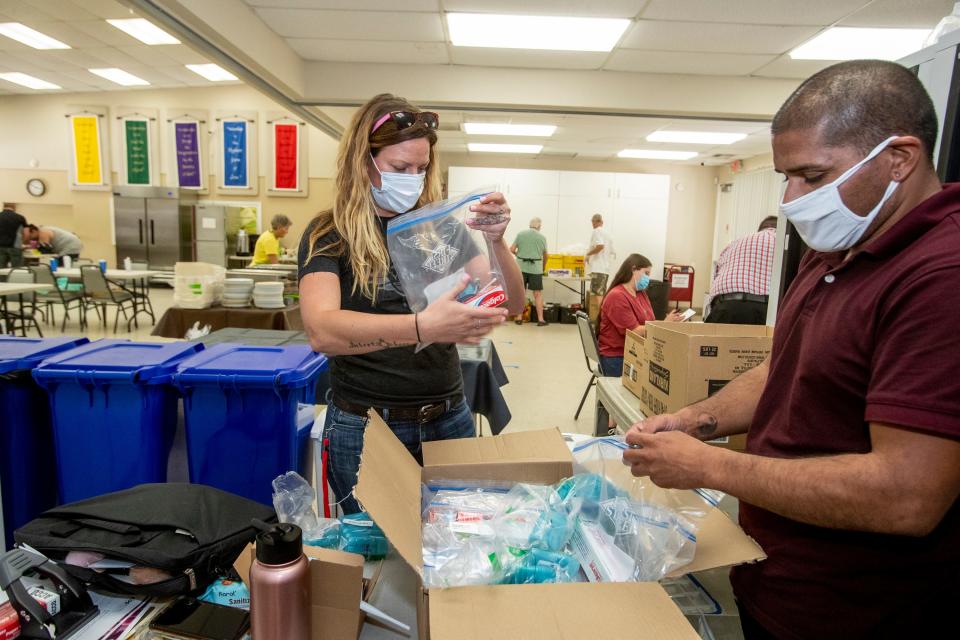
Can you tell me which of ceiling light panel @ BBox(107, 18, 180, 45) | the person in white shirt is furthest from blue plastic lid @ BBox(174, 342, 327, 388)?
the person in white shirt

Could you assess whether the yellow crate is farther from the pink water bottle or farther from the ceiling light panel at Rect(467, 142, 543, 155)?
the pink water bottle

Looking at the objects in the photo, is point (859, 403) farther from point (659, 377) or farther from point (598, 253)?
point (598, 253)

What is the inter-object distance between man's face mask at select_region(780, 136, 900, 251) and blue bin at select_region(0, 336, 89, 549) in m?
1.99

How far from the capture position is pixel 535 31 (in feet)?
15.1

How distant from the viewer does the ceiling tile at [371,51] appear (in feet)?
16.2

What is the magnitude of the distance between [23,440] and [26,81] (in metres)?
11.0

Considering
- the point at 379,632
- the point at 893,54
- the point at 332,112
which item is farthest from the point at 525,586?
the point at 332,112

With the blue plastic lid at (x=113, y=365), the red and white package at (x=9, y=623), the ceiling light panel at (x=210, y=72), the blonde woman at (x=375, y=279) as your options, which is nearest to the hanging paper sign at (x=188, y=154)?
the ceiling light panel at (x=210, y=72)

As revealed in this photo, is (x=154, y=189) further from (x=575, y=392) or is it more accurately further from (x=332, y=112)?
(x=575, y=392)

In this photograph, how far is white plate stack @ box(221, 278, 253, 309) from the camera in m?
4.19

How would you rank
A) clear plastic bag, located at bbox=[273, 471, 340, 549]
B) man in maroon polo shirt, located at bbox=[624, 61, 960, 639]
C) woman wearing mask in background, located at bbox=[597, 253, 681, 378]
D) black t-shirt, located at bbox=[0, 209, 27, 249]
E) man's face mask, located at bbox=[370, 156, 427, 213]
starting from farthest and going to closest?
black t-shirt, located at bbox=[0, 209, 27, 249], woman wearing mask in background, located at bbox=[597, 253, 681, 378], man's face mask, located at bbox=[370, 156, 427, 213], clear plastic bag, located at bbox=[273, 471, 340, 549], man in maroon polo shirt, located at bbox=[624, 61, 960, 639]

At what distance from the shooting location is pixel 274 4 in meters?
4.14

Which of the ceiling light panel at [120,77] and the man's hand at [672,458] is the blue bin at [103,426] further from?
the ceiling light panel at [120,77]

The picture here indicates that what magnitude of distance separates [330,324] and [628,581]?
29.5 inches
